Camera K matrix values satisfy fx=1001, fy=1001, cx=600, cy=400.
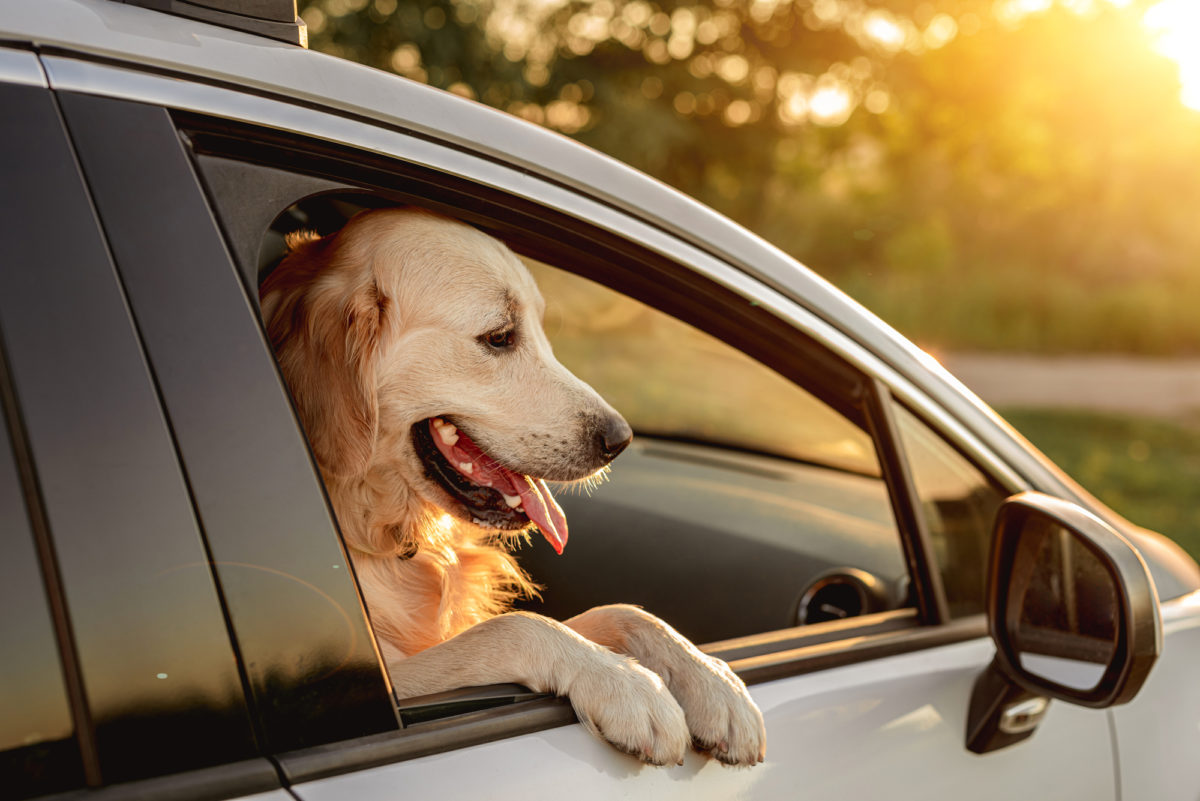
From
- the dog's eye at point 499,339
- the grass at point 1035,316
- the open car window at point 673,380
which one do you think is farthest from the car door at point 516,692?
the grass at point 1035,316

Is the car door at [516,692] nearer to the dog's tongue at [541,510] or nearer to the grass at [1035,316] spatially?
the dog's tongue at [541,510]

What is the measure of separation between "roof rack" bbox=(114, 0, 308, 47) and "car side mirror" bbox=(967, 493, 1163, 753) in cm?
139

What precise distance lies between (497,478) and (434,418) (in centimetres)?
17

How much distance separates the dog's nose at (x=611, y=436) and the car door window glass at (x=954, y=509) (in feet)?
1.89

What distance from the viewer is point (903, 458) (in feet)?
5.84

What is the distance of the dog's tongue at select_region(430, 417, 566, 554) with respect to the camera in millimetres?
1973

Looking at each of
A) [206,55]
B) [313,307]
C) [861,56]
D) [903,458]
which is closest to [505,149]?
[206,55]

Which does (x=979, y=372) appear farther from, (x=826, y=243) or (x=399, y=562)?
(x=399, y=562)

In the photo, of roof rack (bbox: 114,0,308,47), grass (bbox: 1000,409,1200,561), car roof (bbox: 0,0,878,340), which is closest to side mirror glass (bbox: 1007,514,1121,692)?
car roof (bbox: 0,0,878,340)

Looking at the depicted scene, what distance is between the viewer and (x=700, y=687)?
56.1 inches

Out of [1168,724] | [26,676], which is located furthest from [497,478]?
[1168,724]

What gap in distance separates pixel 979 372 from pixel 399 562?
55.0ft

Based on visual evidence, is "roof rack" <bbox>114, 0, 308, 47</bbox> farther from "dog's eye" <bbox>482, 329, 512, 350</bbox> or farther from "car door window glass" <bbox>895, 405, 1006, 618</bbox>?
"car door window glass" <bbox>895, 405, 1006, 618</bbox>

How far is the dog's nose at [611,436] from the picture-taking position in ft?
6.79
